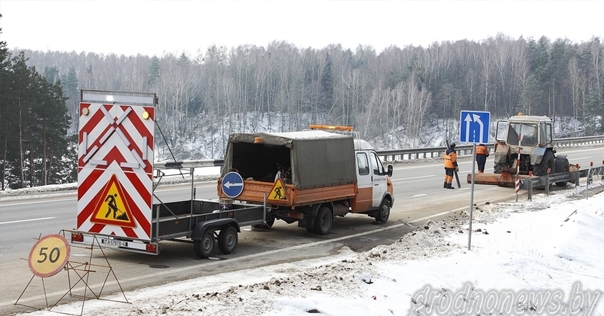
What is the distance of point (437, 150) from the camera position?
145ft

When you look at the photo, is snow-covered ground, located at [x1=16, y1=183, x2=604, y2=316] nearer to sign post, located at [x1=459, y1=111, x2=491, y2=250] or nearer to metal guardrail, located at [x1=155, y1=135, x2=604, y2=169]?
sign post, located at [x1=459, y1=111, x2=491, y2=250]

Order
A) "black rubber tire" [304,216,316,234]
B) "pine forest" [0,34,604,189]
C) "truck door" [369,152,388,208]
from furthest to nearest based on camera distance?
"pine forest" [0,34,604,189] < "truck door" [369,152,388,208] < "black rubber tire" [304,216,316,234]

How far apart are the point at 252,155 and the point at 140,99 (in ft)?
21.7

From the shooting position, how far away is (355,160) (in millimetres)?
17000

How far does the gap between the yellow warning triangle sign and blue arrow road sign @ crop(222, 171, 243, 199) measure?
2.41ft

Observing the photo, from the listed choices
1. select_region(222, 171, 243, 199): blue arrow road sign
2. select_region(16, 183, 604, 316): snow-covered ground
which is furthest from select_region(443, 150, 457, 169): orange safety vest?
select_region(222, 171, 243, 199): blue arrow road sign

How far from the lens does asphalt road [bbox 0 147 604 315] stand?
10.6 meters

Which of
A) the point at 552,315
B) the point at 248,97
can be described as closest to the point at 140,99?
the point at 552,315

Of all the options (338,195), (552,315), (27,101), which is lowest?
(552,315)

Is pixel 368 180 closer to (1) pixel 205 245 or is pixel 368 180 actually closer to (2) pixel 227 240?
(2) pixel 227 240

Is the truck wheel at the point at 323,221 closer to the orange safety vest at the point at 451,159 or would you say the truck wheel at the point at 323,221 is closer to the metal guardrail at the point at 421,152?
the metal guardrail at the point at 421,152

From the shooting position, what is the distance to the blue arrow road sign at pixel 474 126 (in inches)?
526

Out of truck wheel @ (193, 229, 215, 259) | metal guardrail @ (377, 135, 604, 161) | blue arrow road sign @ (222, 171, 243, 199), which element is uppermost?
metal guardrail @ (377, 135, 604, 161)

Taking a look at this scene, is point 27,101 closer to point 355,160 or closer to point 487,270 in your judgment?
point 355,160
